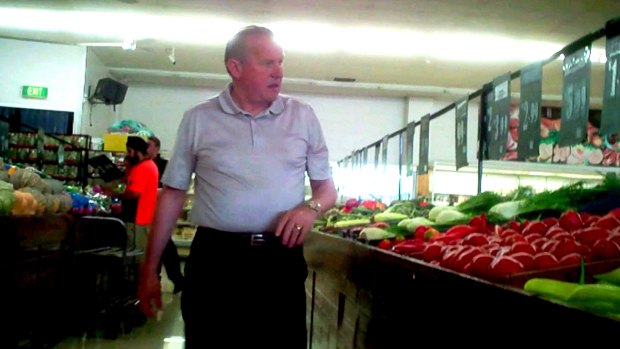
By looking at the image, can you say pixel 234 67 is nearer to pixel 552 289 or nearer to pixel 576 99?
pixel 576 99

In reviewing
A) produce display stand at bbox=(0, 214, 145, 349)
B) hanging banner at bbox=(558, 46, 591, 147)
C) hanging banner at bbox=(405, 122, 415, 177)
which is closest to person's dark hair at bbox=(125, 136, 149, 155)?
produce display stand at bbox=(0, 214, 145, 349)

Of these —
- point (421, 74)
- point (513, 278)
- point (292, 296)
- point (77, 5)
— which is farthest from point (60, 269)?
point (421, 74)

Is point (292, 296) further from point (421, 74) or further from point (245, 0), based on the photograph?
point (421, 74)

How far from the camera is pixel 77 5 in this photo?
863 centimetres

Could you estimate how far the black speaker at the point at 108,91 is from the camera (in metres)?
11.5

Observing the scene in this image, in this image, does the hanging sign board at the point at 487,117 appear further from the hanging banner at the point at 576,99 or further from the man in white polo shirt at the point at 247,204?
the man in white polo shirt at the point at 247,204

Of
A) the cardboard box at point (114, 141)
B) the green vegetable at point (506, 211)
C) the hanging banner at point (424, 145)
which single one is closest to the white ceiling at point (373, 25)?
the cardboard box at point (114, 141)

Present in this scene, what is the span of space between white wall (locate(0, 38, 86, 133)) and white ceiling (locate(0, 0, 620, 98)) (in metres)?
0.25

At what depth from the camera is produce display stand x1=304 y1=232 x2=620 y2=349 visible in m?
1.21

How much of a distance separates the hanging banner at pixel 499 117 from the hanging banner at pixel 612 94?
912mm

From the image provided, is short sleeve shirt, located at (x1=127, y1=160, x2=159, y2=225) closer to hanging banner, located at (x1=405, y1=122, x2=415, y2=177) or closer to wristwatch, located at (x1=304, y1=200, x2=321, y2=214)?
hanging banner, located at (x1=405, y1=122, x2=415, y2=177)

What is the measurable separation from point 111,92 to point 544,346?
11.3m

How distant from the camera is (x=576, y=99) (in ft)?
7.07

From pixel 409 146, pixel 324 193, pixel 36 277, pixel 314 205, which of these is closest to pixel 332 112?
pixel 409 146
